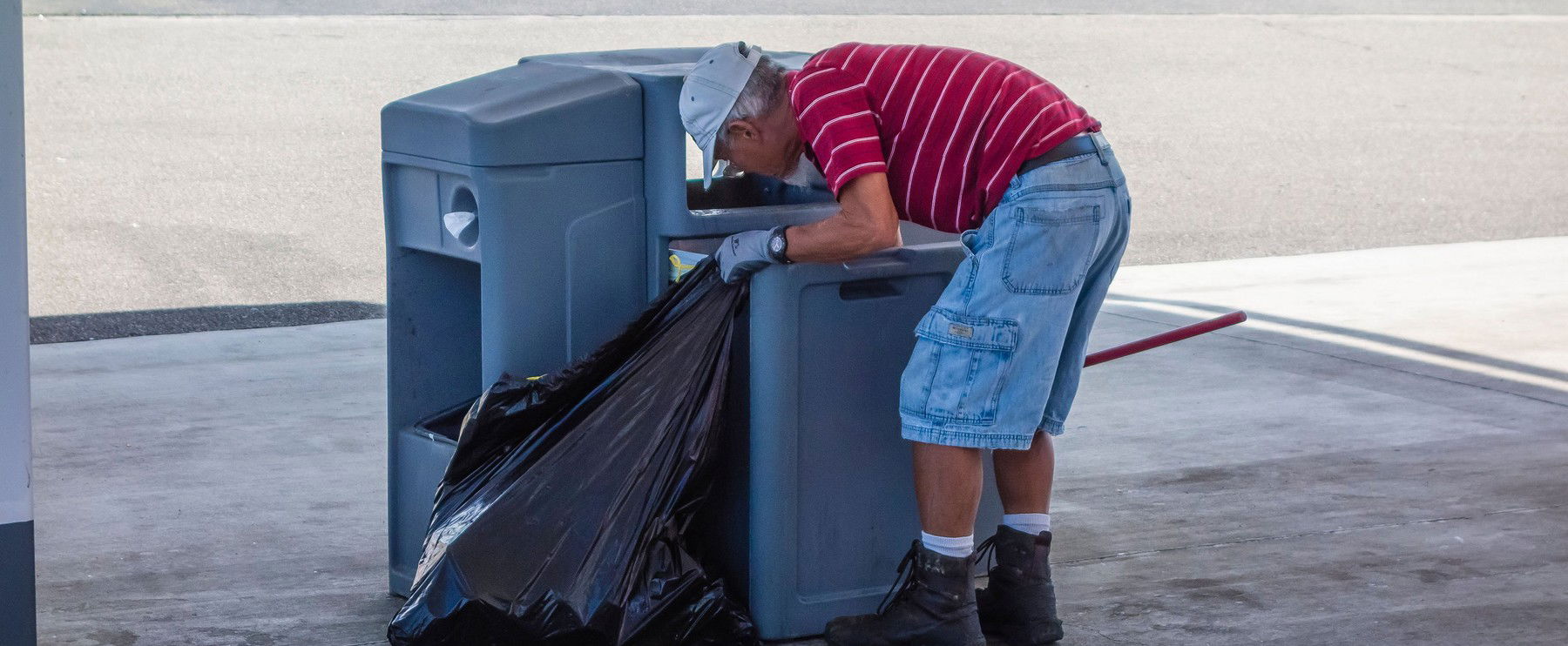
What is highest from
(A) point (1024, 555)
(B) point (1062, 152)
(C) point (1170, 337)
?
(B) point (1062, 152)

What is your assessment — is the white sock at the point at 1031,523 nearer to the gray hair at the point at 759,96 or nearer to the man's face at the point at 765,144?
the man's face at the point at 765,144

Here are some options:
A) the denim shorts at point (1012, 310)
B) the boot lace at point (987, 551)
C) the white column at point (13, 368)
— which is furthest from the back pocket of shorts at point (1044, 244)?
the white column at point (13, 368)

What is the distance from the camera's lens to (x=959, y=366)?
2.69 m

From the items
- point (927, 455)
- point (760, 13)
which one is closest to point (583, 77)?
point (927, 455)

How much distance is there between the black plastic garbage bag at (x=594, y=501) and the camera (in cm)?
271

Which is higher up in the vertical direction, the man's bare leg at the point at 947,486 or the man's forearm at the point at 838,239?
the man's forearm at the point at 838,239

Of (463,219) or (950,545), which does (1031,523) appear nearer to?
(950,545)

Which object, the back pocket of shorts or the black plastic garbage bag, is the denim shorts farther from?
the black plastic garbage bag

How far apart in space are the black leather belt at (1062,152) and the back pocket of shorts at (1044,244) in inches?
2.7

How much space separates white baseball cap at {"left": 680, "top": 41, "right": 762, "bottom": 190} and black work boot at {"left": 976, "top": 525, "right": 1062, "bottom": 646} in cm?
91

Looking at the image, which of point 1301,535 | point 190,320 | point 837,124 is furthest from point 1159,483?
point 190,320

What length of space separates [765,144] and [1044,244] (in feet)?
1.57

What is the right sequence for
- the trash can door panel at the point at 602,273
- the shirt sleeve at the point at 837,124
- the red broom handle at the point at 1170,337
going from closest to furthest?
the shirt sleeve at the point at 837,124 → the trash can door panel at the point at 602,273 → the red broom handle at the point at 1170,337

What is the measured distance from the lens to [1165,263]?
22.6 ft
